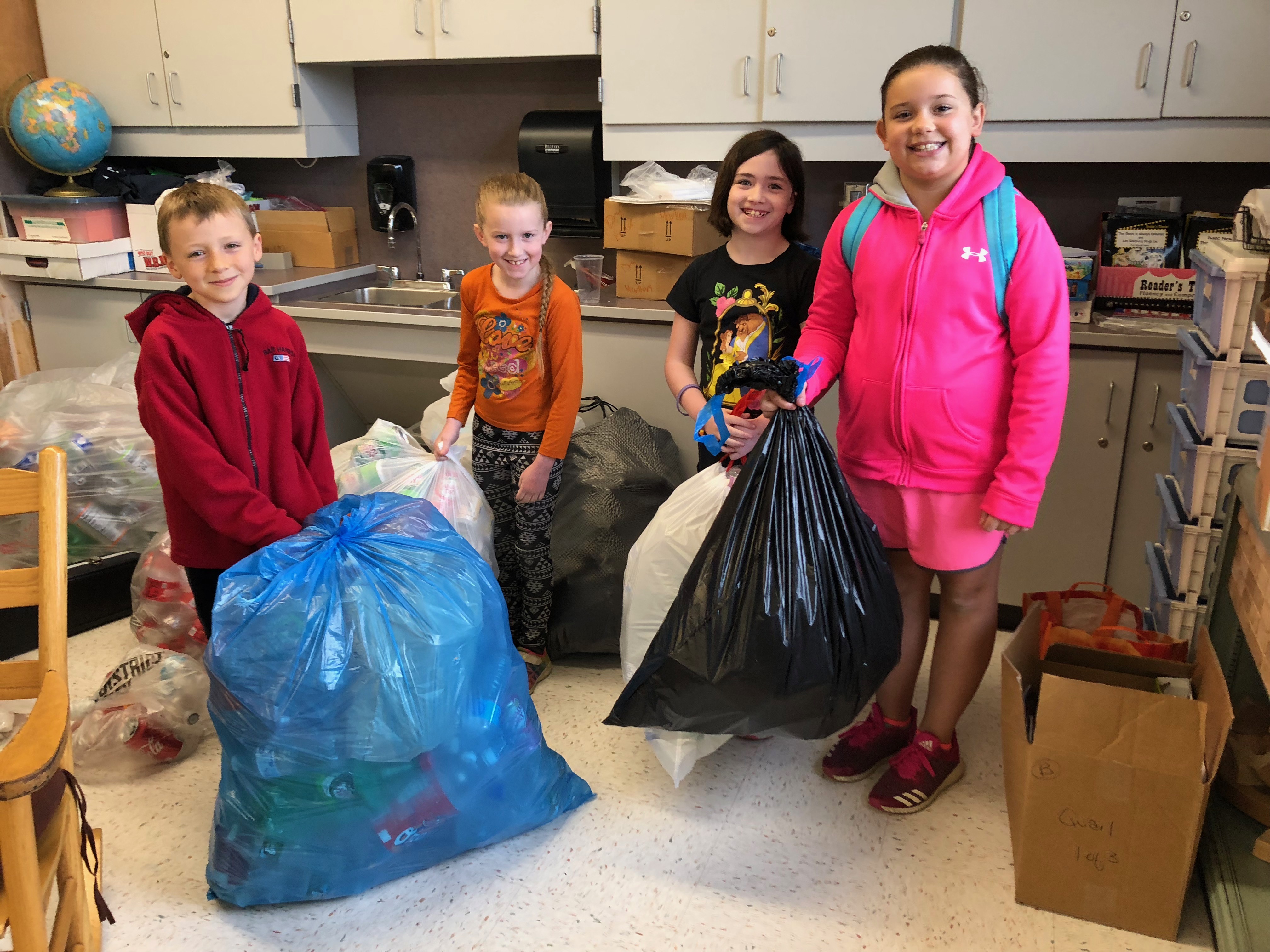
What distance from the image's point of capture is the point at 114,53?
10.1 feet

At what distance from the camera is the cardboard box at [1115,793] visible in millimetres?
1355

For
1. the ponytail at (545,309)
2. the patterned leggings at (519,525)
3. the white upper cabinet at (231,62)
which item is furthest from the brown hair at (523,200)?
the white upper cabinet at (231,62)

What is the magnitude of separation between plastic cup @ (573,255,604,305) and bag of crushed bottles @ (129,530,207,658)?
1327 mm

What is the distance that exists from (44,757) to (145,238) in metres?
2.58

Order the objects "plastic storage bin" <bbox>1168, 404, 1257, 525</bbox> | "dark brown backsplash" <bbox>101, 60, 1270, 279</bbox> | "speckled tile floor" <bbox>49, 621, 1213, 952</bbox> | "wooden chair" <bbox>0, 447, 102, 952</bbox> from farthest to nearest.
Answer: "dark brown backsplash" <bbox>101, 60, 1270, 279</bbox> → "plastic storage bin" <bbox>1168, 404, 1257, 525</bbox> → "speckled tile floor" <bbox>49, 621, 1213, 952</bbox> → "wooden chair" <bbox>0, 447, 102, 952</bbox>

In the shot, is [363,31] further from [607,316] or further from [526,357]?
[526,357]

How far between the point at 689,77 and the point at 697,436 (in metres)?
1.30

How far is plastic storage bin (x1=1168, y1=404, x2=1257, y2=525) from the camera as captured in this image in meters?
1.68

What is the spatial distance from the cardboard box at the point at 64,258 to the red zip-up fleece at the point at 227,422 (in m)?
1.70

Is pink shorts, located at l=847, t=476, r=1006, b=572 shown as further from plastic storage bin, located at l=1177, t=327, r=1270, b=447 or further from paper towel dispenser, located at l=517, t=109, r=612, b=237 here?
paper towel dispenser, located at l=517, t=109, r=612, b=237

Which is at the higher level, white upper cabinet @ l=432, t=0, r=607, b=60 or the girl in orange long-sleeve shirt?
white upper cabinet @ l=432, t=0, r=607, b=60

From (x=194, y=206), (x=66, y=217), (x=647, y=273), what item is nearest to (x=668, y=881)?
(x=194, y=206)

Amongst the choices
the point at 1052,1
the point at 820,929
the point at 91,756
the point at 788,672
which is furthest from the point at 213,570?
the point at 1052,1

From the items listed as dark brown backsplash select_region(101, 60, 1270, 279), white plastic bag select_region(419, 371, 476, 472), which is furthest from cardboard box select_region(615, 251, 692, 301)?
white plastic bag select_region(419, 371, 476, 472)
